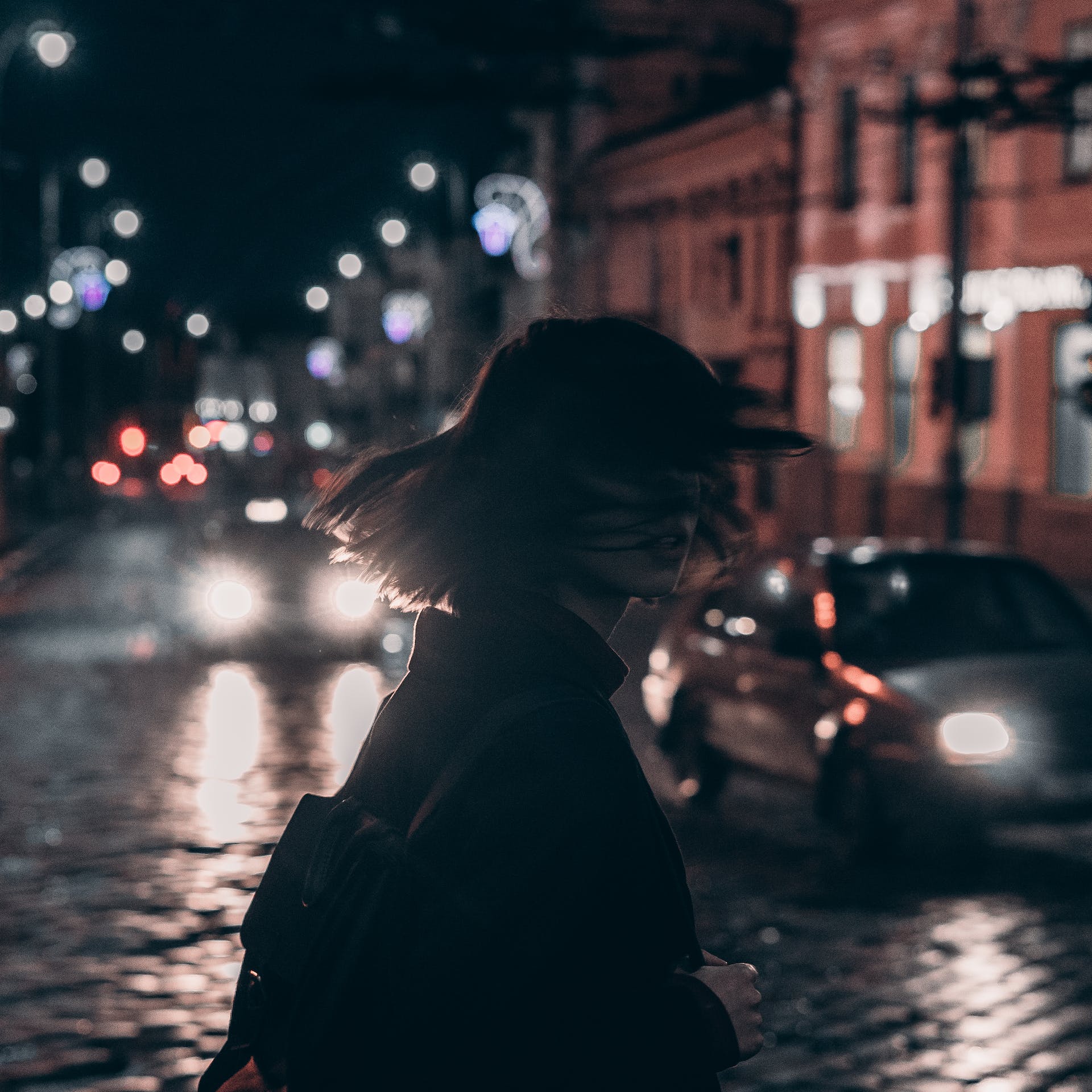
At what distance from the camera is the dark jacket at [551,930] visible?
1.90 metres

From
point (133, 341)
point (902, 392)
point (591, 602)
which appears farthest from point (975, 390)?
point (133, 341)

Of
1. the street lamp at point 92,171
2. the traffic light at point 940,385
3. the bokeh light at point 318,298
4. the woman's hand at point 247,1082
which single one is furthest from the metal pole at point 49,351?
the bokeh light at point 318,298

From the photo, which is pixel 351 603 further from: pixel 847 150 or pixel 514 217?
pixel 514 217

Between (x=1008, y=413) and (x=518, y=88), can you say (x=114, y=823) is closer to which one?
(x=518, y=88)

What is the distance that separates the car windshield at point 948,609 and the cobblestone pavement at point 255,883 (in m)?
1.00

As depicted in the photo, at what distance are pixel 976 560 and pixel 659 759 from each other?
289 cm

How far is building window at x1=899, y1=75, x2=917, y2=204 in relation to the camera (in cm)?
3275

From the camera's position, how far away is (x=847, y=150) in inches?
1411

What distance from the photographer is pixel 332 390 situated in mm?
128750

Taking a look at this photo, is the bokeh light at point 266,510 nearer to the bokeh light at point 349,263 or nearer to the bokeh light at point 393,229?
the bokeh light at point 393,229

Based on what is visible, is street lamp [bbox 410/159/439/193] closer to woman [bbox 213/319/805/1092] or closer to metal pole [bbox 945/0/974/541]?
metal pole [bbox 945/0/974/541]

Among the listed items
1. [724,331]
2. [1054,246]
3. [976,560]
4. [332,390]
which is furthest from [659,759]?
[332,390]

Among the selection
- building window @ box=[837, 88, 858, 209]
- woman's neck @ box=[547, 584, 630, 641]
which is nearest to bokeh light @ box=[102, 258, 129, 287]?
building window @ box=[837, 88, 858, 209]

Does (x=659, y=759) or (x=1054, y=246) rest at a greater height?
(x=1054, y=246)
